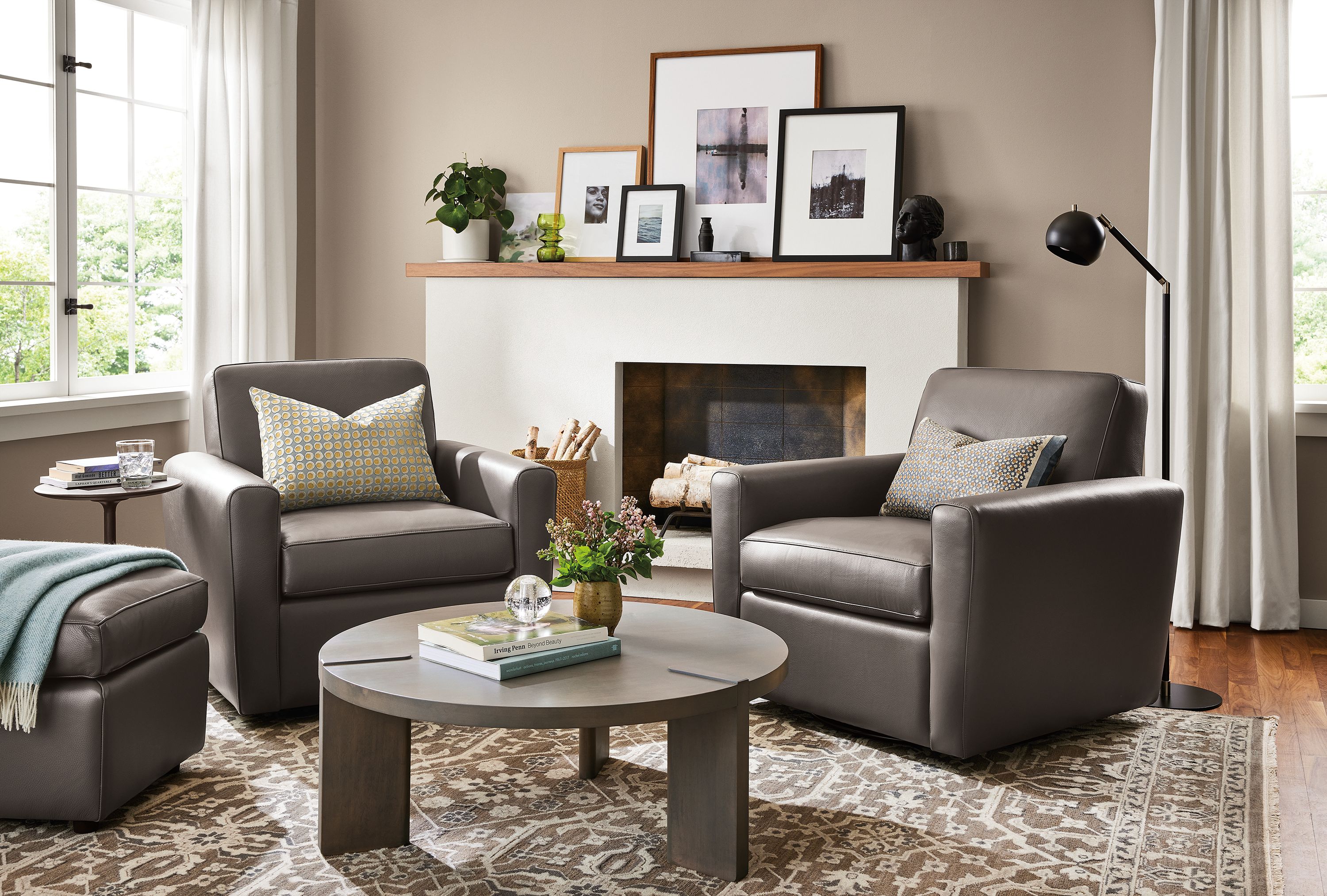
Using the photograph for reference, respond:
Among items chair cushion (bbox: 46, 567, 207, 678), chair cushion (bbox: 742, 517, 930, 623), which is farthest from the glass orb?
chair cushion (bbox: 742, 517, 930, 623)

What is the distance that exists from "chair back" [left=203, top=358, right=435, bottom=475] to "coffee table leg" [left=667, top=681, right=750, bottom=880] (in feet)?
5.88

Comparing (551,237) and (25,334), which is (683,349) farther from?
(25,334)

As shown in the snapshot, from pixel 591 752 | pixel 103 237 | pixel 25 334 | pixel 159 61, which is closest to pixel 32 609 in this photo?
pixel 591 752

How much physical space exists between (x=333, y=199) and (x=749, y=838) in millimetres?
3924

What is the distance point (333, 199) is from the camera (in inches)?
213

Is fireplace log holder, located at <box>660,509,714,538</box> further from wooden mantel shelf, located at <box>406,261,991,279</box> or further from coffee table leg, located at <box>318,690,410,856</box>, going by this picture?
coffee table leg, located at <box>318,690,410,856</box>

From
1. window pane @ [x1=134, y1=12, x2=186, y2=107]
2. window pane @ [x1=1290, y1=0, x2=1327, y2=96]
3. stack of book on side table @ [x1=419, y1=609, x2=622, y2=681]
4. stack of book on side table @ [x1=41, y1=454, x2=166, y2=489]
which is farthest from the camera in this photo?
window pane @ [x1=134, y1=12, x2=186, y2=107]

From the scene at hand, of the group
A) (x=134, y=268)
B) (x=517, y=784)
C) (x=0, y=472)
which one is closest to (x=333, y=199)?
(x=134, y=268)

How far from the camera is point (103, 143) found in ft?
14.6

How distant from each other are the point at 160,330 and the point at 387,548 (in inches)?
87.5

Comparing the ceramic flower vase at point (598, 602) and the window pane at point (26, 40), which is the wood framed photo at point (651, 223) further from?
the ceramic flower vase at point (598, 602)

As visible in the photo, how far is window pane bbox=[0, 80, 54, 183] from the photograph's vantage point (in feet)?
13.3

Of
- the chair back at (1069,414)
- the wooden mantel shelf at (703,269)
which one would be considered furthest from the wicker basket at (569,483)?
the chair back at (1069,414)

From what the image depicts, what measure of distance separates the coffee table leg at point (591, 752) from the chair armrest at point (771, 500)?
0.63 metres
